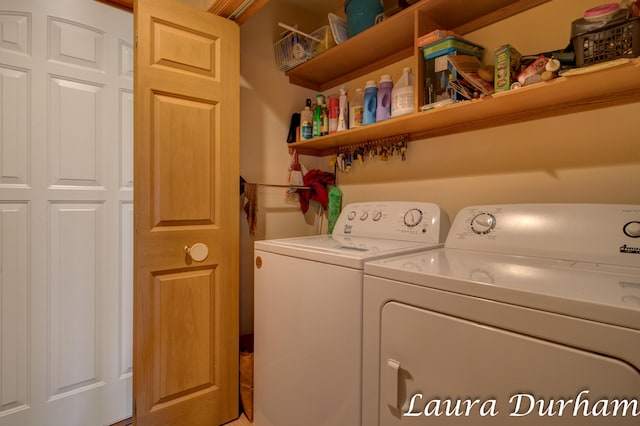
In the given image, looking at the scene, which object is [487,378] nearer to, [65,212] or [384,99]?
[384,99]

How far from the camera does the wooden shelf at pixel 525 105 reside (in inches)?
37.3

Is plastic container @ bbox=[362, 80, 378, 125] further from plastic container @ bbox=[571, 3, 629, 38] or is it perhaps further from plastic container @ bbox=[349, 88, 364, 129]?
plastic container @ bbox=[571, 3, 629, 38]

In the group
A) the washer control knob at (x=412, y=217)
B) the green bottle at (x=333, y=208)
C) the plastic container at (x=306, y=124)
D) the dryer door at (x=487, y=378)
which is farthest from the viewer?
the green bottle at (x=333, y=208)

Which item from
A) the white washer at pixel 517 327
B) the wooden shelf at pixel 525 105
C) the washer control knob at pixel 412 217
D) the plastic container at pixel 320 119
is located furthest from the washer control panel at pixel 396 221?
the plastic container at pixel 320 119

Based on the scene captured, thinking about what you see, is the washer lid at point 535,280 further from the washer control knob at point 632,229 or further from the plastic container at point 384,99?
the plastic container at point 384,99

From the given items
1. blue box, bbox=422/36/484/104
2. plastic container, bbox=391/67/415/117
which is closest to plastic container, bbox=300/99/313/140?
plastic container, bbox=391/67/415/117

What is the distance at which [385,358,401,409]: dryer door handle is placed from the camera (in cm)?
84

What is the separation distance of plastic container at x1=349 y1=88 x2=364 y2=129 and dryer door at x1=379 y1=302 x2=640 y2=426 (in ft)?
3.52

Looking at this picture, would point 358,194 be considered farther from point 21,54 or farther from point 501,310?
point 21,54

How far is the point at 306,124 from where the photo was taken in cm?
189

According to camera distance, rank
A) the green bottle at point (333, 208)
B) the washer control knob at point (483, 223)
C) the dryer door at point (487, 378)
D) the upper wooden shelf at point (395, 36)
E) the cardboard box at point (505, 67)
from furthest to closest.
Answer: the green bottle at point (333, 208) < the upper wooden shelf at point (395, 36) < the washer control knob at point (483, 223) < the cardboard box at point (505, 67) < the dryer door at point (487, 378)

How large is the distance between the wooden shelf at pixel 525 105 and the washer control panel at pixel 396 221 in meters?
0.39

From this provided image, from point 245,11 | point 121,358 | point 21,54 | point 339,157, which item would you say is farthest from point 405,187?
point 21,54

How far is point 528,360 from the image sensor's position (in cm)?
64
